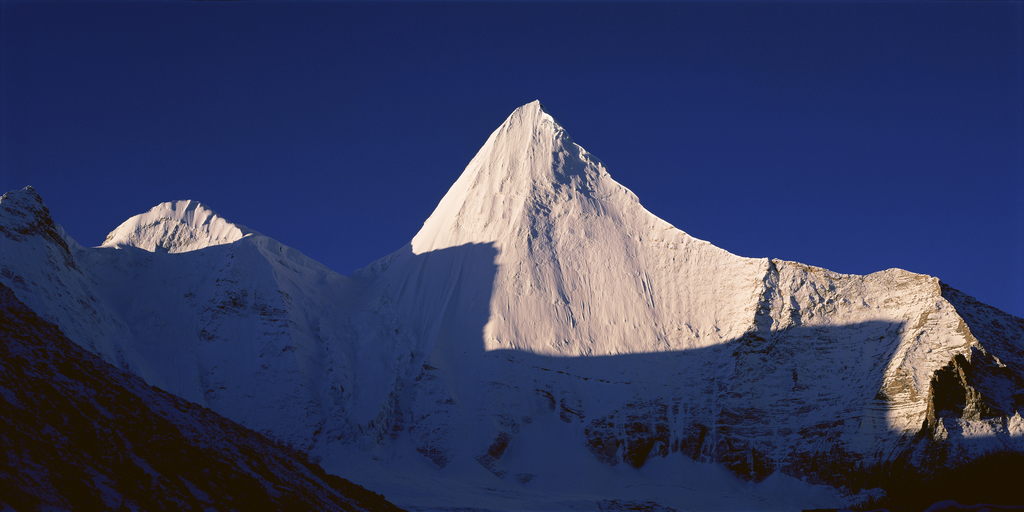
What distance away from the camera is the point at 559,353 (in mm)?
85938

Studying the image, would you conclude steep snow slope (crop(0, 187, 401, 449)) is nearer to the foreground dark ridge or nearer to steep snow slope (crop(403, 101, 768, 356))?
steep snow slope (crop(403, 101, 768, 356))

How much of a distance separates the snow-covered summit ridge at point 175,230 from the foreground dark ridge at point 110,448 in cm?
7789

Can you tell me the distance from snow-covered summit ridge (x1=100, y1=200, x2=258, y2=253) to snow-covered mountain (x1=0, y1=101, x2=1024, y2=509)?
2229 mm

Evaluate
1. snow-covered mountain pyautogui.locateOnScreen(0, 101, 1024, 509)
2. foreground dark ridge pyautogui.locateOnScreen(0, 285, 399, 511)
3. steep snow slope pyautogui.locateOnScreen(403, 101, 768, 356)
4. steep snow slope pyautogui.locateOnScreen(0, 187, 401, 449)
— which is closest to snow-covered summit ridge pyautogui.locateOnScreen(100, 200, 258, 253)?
steep snow slope pyautogui.locateOnScreen(0, 187, 401, 449)

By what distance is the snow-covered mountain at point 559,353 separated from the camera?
7219cm

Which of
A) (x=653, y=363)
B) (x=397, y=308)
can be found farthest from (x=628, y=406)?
(x=397, y=308)

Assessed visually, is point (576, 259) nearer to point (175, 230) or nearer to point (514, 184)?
point (514, 184)

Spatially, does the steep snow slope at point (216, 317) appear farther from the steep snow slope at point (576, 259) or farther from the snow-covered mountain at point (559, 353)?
the steep snow slope at point (576, 259)

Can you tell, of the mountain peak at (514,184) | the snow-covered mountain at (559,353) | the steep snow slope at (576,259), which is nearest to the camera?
the snow-covered mountain at (559,353)

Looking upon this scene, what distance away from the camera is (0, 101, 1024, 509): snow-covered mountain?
237 feet

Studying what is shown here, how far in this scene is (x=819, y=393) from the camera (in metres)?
78.8

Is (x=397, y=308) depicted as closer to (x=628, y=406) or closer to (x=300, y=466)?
(x=628, y=406)

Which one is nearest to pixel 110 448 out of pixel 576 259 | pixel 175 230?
pixel 576 259

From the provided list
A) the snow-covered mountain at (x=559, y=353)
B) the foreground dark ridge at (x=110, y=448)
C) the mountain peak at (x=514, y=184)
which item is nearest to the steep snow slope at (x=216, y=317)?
the snow-covered mountain at (x=559, y=353)
